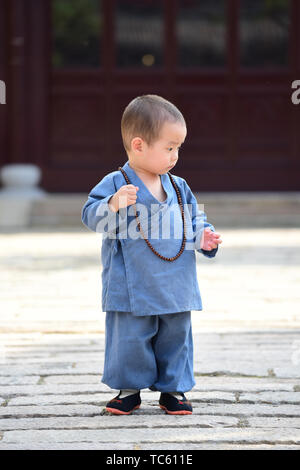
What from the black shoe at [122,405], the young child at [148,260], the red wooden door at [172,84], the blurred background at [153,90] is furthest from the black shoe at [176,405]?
the red wooden door at [172,84]

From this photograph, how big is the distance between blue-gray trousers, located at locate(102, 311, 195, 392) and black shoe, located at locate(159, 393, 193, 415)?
0.03 m

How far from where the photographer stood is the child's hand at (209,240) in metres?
3.20

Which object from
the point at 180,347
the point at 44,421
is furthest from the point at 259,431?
the point at 44,421

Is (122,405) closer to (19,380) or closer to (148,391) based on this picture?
(148,391)

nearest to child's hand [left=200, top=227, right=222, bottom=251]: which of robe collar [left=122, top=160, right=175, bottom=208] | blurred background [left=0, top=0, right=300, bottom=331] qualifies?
robe collar [left=122, top=160, right=175, bottom=208]

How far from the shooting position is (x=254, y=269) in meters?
6.74

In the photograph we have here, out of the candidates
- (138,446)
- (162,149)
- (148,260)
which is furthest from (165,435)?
(162,149)

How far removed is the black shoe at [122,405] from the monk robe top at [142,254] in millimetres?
317

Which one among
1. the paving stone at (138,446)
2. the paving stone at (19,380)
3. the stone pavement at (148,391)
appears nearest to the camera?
the paving stone at (138,446)

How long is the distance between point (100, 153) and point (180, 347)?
7.21 meters

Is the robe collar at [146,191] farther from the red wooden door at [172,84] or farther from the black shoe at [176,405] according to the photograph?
the red wooden door at [172,84]

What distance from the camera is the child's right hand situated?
3.03 metres

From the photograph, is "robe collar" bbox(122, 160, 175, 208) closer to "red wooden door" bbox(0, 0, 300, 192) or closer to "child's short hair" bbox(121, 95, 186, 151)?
"child's short hair" bbox(121, 95, 186, 151)

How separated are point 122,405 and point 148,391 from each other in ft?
1.31
